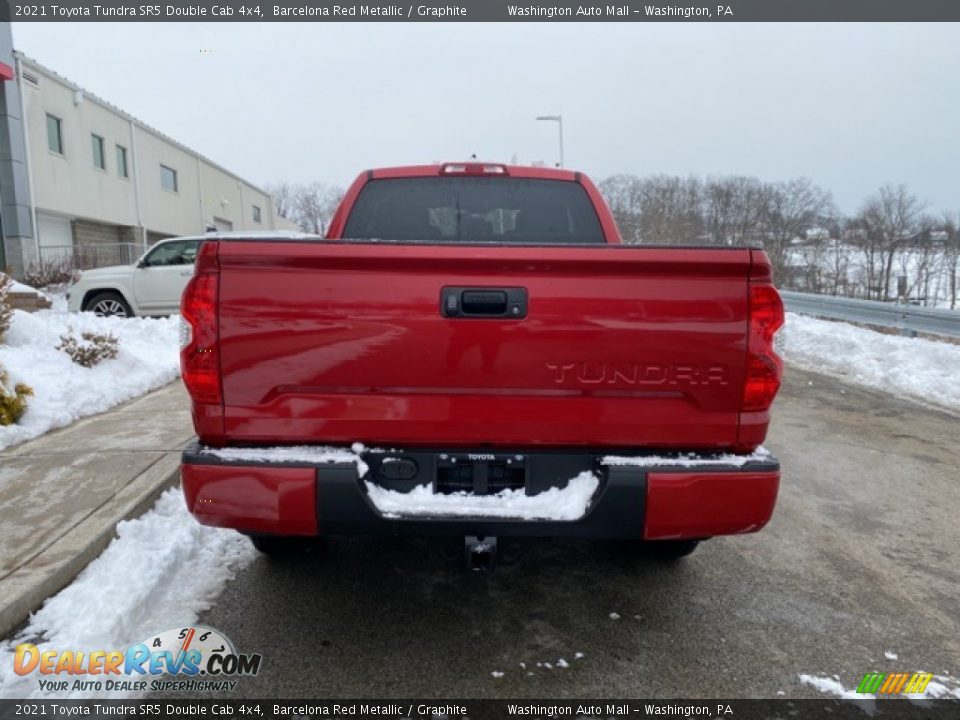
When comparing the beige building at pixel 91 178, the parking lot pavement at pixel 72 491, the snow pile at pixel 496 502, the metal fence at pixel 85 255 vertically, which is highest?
the beige building at pixel 91 178

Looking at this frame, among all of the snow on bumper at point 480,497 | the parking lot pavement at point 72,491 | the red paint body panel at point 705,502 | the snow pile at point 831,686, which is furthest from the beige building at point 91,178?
the snow pile at point 831,686

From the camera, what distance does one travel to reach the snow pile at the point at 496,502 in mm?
2260

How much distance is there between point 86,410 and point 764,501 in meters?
6.13

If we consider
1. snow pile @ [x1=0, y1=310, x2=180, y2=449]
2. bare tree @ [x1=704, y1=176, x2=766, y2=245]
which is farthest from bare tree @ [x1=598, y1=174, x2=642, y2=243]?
snow pile @ [x1=0, y1=310, x2=180, y2=449]

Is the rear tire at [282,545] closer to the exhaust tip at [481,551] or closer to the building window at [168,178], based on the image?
the exhaust tip at [481,551]

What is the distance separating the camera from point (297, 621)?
9.07 feet

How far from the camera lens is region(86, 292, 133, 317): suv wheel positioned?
1139cm

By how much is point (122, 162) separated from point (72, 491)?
26.0 meters

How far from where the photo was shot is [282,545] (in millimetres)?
3193

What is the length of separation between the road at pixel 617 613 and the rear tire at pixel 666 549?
0.07m

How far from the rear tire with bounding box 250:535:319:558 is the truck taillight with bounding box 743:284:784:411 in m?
2.25

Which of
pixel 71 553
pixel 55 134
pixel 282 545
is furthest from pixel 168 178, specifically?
pixel 282 545

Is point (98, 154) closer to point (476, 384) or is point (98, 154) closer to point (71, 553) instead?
point (71, 553)

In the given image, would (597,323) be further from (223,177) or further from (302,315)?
(223,177)
